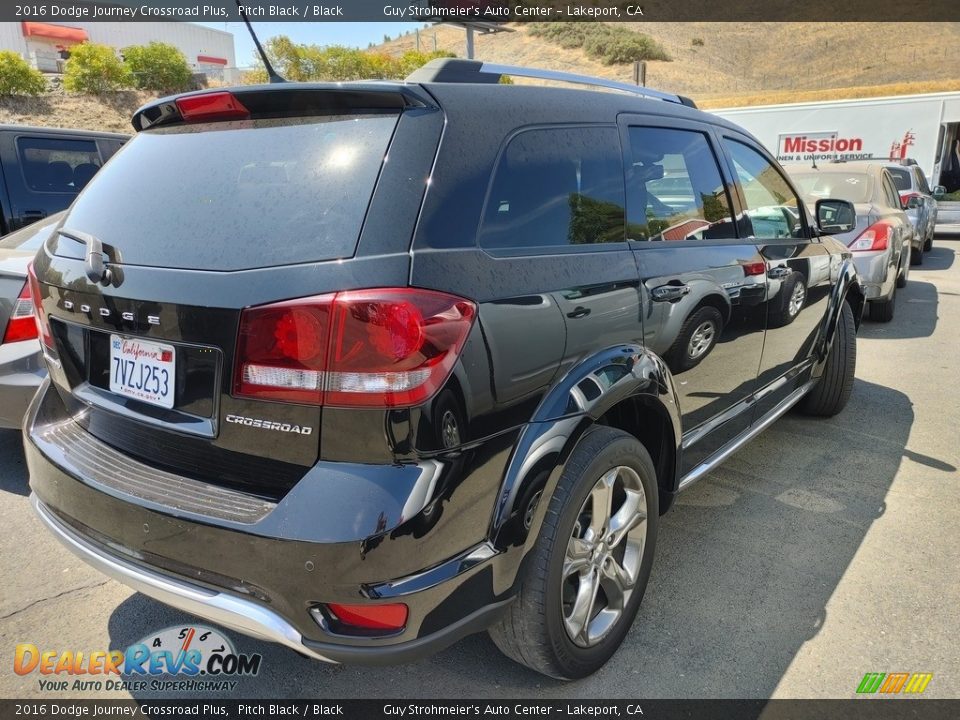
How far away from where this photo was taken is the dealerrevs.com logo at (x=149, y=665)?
2.28 meters

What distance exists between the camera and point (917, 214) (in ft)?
35.3

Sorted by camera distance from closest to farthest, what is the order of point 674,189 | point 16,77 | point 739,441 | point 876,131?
point 674,189 → point 739,441 → point 876,131 → point 16,77

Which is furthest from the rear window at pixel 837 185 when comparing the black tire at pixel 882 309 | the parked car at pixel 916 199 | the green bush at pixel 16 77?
the green bush at pixel 16 77

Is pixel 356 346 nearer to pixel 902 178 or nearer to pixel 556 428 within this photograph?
pixel 556 428

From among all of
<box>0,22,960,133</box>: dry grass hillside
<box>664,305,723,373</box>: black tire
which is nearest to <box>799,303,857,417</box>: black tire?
<box>664,305,723,373</box>: black tire

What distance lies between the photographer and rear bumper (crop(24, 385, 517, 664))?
1605 mm

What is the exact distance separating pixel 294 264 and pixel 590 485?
1047 mm

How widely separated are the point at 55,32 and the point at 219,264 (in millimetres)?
73374

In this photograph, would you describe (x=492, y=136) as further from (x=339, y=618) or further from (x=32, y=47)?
(x=32, y=47)

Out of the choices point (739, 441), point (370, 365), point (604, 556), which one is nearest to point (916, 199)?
point (739, 441)

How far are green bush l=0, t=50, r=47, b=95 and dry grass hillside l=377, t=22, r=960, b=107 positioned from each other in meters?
41.7

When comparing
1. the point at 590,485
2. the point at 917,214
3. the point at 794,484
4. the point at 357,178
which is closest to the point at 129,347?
the point at 357,178

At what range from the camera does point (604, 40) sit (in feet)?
227

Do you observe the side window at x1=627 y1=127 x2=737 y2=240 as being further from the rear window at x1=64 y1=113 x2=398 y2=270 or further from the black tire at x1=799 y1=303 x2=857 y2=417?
the black tire at x1=799 y1=303 x2=857 y2=417
